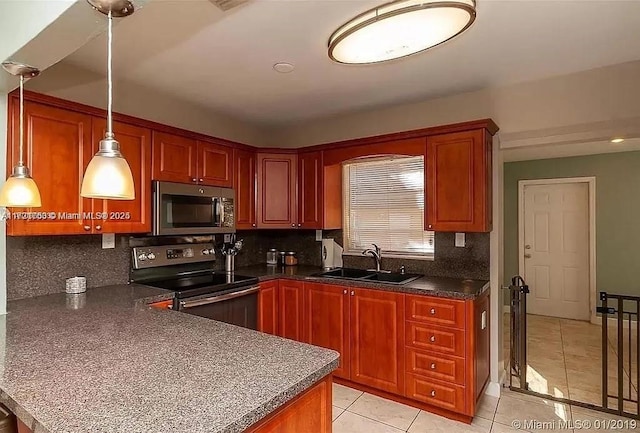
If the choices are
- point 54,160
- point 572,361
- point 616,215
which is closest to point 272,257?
point 54,160

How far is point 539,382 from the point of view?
3.12 m

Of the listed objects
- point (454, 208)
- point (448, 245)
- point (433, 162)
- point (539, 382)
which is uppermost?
point (433, 162)

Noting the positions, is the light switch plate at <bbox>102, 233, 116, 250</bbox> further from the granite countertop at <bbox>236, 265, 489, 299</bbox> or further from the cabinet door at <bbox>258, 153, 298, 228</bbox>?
the cabinet door at <bbox>258, 153, 298, 228</bbox>

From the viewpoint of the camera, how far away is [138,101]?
2.99 meters

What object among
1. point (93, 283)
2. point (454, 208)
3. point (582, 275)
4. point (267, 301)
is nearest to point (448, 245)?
point (454, 208)

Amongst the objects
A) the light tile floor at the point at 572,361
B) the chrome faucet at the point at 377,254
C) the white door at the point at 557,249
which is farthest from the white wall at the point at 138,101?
the white door at the point at 557,249

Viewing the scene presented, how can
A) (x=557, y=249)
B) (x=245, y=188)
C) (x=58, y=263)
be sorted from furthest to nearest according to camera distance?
(x=557, y=249)
(x=245, y=188)
(x=58, y=263)

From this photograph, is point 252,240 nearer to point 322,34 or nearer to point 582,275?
point 322,34

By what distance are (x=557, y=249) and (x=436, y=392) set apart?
3774 mm

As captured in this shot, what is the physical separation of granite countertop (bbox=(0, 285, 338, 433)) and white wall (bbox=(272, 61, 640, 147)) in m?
2.56

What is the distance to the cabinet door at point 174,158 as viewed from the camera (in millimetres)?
2779

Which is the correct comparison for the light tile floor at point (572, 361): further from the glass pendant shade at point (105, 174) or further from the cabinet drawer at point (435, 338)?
the glass pendant shade at point (105, 174)

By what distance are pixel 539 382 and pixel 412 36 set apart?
120 inches

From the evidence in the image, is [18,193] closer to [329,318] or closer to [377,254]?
[329,318]
